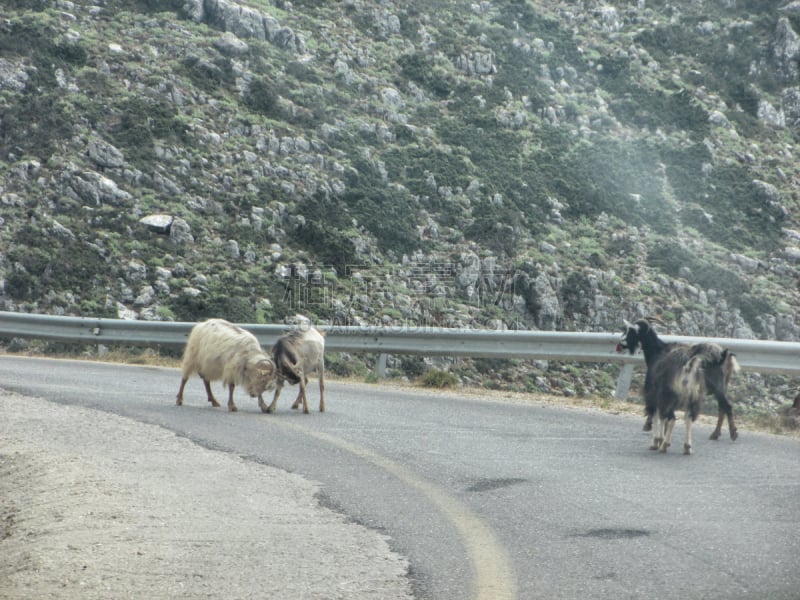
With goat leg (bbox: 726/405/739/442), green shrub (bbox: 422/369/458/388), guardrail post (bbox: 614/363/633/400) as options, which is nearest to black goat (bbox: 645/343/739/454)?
goat leg (bbox: 726/405/739/442)

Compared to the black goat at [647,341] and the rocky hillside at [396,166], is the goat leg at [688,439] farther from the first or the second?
the rocky hillside at [396,166]

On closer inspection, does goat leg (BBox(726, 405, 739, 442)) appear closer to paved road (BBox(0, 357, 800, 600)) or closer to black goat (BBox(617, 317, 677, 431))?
paved road (BBox(0, 357, 800, 600))

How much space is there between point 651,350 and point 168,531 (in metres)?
6.81

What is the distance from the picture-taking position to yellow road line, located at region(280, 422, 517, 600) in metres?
5.25

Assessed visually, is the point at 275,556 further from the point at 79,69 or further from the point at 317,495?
the point at 79,69

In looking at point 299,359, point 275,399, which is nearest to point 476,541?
point 275,399

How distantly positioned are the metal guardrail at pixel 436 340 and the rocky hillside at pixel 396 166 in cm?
821

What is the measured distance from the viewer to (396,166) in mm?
44188

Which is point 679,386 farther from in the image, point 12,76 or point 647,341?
point 12,76

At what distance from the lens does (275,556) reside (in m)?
5.76

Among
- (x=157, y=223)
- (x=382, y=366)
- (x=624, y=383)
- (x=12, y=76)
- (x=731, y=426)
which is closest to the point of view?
(x=731, y=426)

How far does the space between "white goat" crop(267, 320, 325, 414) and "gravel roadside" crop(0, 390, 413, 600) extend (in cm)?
316

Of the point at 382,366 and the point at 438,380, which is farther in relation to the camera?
the point at 382,366

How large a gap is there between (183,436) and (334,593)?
5.51 meters
